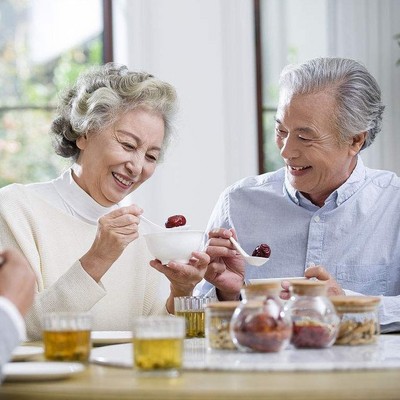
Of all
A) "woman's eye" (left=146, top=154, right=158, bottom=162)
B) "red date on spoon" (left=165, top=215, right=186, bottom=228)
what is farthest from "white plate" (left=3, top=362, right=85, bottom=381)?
"woman's eye" (left=146, top=154, right=158, bottom=162)

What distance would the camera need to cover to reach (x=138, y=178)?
109 inches

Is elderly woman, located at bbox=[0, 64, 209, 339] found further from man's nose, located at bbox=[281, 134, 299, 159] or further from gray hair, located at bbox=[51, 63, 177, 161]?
man's nose, located at bbox=[281, 134, 299, 159]

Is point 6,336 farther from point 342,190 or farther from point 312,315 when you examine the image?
point 342,190

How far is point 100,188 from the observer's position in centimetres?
271

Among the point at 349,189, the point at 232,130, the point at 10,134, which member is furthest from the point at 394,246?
the point at 10,134

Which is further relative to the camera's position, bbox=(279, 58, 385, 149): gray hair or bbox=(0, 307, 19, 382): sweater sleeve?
bbox=(279, 58, 385, 149): gray hair

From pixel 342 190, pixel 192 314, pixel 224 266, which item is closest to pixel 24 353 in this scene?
pixel 192 314

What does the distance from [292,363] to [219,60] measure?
3354 mm

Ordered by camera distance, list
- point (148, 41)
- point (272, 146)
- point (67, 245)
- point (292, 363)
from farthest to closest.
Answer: point (272, 146) < point (148, 41) < point (67, 245) < point (292, 363)

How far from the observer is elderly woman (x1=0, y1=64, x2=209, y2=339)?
2551mm

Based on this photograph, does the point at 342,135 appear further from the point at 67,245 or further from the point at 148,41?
the point at 148,41

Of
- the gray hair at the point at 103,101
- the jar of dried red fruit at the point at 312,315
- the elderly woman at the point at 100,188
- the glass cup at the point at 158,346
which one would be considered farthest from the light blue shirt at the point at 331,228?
the glass cup at the point at 158,346

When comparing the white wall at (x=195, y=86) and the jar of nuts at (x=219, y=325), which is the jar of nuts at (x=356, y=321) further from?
the white wall at (x=195, y=86)

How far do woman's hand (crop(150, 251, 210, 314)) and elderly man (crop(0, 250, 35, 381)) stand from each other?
863mm
